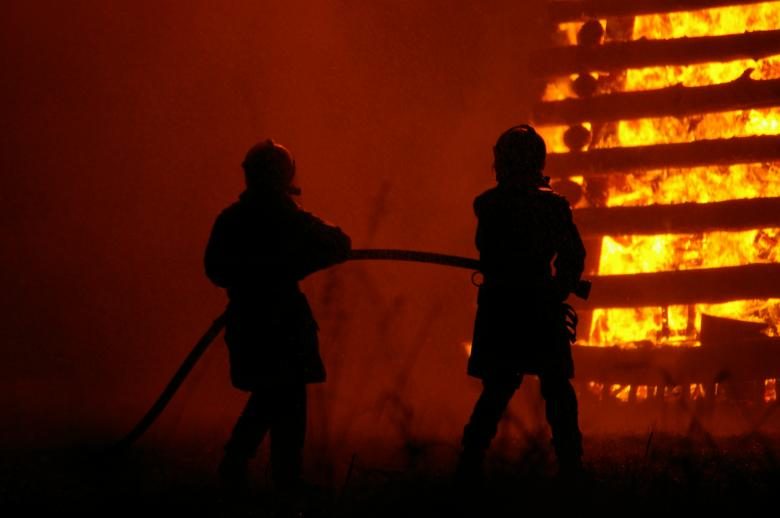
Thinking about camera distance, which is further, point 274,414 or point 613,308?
point 613,308

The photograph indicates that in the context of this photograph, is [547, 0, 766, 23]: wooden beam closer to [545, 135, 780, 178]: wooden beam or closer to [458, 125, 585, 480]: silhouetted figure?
[545, 135, 780, 178]: wooden beam

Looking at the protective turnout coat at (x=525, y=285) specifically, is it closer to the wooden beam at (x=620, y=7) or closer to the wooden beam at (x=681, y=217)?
the wooden beam at (x=681, y=217)

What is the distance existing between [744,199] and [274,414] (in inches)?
246

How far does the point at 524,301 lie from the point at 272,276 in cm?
126

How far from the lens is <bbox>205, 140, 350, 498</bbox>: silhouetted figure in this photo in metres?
5.12

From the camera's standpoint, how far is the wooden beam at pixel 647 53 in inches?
401

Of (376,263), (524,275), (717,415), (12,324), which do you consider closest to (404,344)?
(376,263)

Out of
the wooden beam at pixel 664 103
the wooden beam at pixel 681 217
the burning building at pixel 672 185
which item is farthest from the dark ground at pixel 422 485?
the wooden beam at pixel 664 103

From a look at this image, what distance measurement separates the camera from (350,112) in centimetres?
1391

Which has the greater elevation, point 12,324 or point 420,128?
point 420,128

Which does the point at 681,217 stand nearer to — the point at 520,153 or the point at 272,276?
the point at 520,153

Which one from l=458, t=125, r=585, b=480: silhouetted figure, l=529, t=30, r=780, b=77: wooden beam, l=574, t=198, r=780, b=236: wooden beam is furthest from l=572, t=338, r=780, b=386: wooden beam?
l=458, t=125, r=585, b=480: silhouetted figure

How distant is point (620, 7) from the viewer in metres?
10.5

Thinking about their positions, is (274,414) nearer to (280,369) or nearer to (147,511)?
(280,369)
